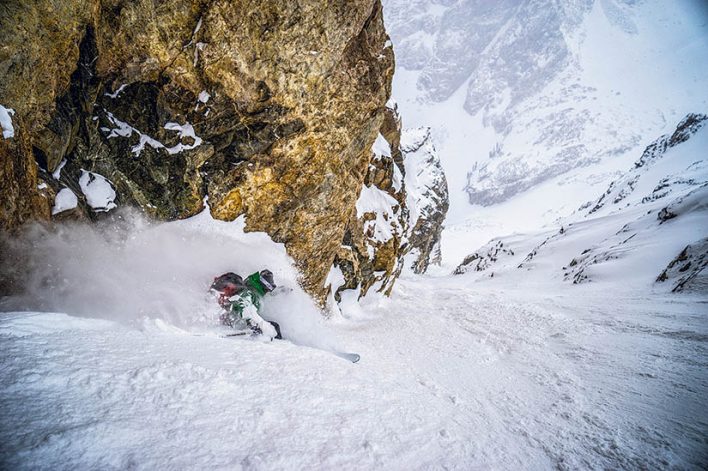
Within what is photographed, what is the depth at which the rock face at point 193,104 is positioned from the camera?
536 centimetres

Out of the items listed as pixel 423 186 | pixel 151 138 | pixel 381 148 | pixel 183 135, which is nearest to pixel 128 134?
pixel 151 138

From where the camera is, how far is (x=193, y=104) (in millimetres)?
7215

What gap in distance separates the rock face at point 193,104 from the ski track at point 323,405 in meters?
3.98

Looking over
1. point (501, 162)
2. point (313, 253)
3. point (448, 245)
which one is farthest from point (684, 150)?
point (501, 162)

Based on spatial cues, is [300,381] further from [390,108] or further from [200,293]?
[390,108]

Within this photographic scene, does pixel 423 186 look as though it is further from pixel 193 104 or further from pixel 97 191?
pixel 97 191

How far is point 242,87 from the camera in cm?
725

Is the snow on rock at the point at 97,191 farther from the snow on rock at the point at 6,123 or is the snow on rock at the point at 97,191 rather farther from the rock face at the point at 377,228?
the rock face at the point at 377,228

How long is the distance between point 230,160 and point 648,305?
1299 centimetres

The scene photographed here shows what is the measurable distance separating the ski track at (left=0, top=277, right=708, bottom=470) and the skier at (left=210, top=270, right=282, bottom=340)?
1347 mm

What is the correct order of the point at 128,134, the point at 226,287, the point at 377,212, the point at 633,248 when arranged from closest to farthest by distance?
the point at 226,287 < the point at 128,134 < the point at 377,212 < the point at 633,248

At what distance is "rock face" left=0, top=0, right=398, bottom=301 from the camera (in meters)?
5.36

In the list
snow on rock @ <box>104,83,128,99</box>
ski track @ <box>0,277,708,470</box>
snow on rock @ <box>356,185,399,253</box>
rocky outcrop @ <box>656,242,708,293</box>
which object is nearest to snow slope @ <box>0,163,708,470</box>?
ski track @ <box>0,277,708,470</box>

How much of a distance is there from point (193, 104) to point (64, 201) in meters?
3.26
